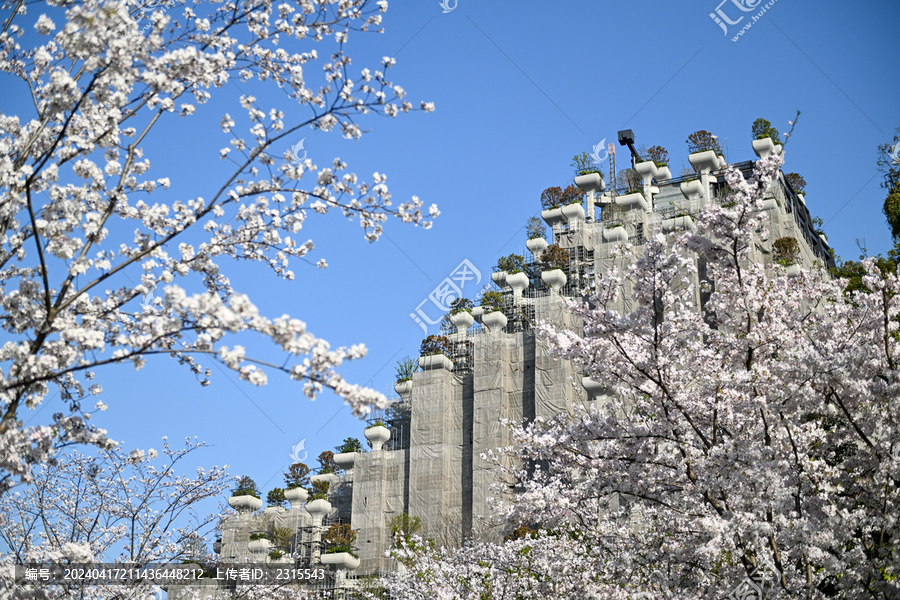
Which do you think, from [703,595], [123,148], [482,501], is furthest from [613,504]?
[123,148]

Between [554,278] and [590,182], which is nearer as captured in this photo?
[554,278]

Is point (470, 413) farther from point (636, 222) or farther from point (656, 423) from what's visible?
point (656, 423)

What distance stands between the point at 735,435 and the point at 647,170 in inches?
1575

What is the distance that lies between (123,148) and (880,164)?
37671 mm

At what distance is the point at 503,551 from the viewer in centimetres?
1797

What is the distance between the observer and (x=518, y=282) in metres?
44.7

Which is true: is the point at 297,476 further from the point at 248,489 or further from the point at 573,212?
the point at 573,212

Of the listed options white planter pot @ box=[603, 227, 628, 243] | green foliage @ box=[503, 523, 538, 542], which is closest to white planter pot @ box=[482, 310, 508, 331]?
white planter pot @ box=[603, 227, 628, 243]

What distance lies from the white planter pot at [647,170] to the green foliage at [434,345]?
1573 cm

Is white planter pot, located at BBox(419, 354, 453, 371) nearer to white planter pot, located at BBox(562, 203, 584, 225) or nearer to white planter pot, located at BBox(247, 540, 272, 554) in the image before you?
white planter pot, located at BBox(562, 203, 584, 225)

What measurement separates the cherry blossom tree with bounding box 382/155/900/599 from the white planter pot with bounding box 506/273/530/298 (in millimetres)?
32824

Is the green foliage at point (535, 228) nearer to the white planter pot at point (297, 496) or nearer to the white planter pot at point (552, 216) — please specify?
the white planter pot at point (552, 216)

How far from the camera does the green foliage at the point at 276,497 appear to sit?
4719 centimetres

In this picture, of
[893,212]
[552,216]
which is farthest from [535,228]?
[893,212]
